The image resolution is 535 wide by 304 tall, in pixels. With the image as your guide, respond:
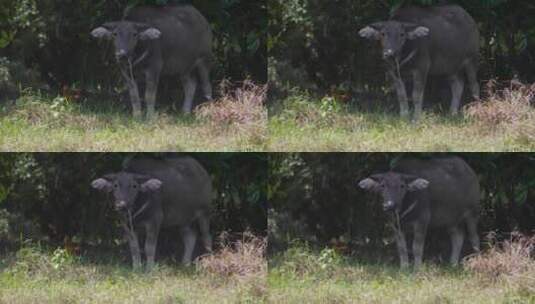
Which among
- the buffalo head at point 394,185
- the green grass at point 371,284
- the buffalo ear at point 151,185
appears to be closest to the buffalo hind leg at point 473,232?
the green grass at point 371,284

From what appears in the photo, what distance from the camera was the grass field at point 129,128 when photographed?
26.3 ft

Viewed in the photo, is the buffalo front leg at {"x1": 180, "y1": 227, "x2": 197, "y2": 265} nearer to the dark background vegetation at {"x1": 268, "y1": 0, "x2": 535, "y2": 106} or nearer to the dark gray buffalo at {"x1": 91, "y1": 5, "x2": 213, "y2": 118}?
the dark gray buffalo at {"x1": 91, "y1": 5, "x2": 213, "y2": 118}

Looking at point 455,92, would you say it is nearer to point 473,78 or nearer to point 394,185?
point 473,78

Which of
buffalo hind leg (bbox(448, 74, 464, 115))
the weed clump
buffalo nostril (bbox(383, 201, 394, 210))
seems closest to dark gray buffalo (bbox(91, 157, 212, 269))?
the weed clump

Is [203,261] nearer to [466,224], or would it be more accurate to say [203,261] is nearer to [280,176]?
[280,176]

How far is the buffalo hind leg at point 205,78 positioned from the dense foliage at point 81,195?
44 centimetres

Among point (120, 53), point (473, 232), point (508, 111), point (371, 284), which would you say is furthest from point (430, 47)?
point (120, 53)

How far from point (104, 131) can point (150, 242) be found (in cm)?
84

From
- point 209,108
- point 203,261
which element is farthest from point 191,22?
point 203,261

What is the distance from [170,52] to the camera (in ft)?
27.0

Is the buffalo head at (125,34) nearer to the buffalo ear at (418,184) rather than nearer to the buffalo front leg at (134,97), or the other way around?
the buffalo front leg at (134,97)

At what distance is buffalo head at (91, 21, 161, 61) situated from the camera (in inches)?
313

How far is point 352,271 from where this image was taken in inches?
317

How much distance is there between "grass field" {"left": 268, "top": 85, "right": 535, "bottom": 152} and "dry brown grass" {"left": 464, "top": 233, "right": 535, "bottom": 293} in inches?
25.9
